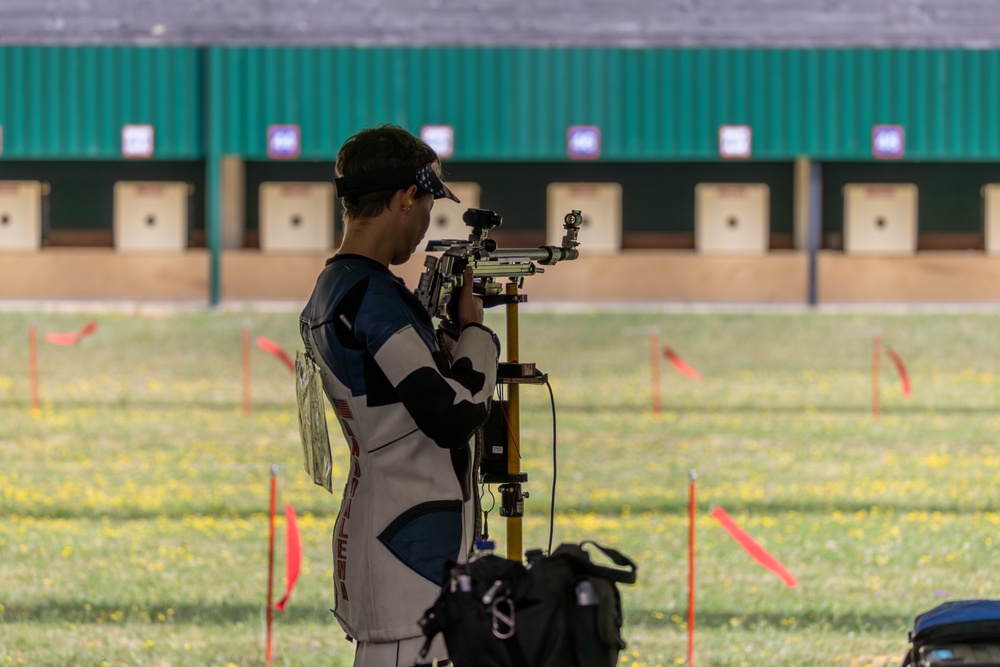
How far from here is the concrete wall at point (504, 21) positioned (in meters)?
34.7

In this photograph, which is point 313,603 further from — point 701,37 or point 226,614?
point 701,37

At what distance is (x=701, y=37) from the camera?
3469 cm

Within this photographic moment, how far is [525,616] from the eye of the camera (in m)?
4.26

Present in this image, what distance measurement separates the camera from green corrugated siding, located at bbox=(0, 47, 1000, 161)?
33.1 meters

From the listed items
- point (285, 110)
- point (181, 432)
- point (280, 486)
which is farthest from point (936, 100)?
point (280, 486)

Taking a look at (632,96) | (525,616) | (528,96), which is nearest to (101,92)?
(528,96)

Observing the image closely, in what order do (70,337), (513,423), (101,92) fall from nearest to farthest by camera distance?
(513,423), (70,337), (101,92)

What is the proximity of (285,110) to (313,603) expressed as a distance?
24.0 meters

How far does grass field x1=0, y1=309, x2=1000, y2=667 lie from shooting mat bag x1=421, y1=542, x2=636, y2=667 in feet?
14.1

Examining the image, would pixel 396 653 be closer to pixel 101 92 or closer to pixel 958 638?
pixel 958 638

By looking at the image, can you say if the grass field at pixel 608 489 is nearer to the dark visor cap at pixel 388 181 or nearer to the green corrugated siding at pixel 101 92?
the dark visor cap at pixel 388 181

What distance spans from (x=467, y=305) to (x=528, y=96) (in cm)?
2890

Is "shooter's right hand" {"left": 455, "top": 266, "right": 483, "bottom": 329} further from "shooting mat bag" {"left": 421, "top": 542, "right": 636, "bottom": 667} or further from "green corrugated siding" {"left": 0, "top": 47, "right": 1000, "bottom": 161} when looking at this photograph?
"green corrugated siding" {"left": 0, "top": 47, "right": 1000, "bottom": 161}

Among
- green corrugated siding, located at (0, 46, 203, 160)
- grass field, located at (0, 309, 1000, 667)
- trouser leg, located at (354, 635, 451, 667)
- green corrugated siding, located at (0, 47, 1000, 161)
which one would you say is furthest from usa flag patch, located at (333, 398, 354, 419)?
green corrugated siding, located at (0, 46, 203, 160)
